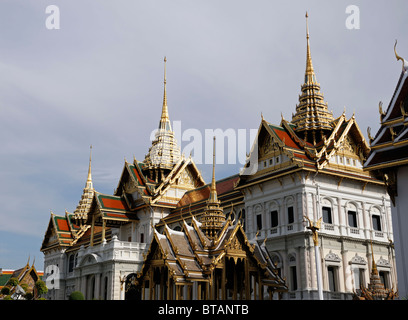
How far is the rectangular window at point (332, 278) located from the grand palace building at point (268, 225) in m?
0.06

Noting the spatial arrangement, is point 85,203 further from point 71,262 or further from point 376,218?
point 376,218

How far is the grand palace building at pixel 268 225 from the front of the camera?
61.7 feet

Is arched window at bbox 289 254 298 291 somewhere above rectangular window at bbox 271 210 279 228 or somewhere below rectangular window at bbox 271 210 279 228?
below

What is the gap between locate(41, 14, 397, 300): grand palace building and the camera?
1881cm

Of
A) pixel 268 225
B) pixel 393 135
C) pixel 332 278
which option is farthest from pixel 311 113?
pixel 393 135

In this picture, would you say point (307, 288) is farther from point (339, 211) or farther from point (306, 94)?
point (306, 94)

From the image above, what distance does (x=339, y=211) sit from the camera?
31.9m

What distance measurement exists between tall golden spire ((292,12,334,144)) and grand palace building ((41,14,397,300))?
3.4 inches

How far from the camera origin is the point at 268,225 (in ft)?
108

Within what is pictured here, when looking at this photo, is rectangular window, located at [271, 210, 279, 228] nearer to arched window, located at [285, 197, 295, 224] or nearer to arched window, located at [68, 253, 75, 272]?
arched window, located at [285, 197, 295, 224]

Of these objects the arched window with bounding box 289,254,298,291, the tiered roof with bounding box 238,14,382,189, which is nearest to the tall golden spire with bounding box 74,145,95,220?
the tiered roof with bounding box 238,14,382,189

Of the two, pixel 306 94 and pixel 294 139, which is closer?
pixel 294 139
